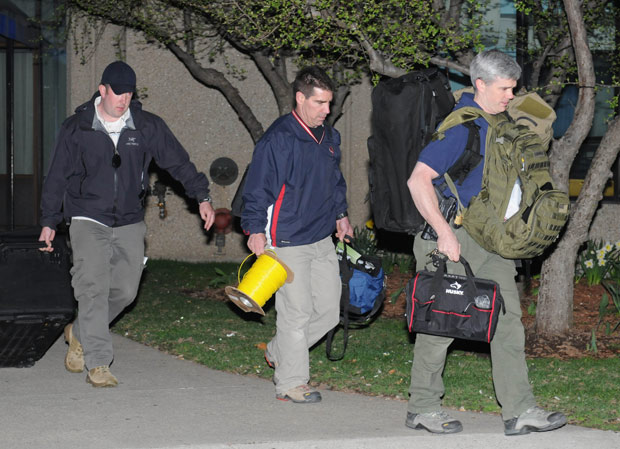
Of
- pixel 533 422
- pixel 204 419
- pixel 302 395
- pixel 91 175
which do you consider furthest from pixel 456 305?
pixel 91 175

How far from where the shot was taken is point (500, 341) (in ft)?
16.6

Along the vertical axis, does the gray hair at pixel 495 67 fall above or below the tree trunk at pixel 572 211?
above

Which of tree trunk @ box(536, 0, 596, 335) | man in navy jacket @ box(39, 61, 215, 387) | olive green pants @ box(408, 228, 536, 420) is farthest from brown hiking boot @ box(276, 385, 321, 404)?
tree trunk @ box(536, 0, 596, 335)

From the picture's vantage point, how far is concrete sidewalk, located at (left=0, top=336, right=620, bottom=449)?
4.91 meters

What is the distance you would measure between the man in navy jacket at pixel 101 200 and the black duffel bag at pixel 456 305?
1.89m

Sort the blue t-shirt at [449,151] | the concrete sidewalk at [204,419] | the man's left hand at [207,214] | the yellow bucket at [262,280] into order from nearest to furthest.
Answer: the blue t-shirt at [449,151] < the concrete sidewalk at [204,419] < the yellow bucket at [262,280] < the man's left hand at [207,214]

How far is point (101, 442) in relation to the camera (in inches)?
193

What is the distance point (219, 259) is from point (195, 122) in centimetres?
191

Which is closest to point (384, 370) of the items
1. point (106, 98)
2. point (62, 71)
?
point (106, 98)

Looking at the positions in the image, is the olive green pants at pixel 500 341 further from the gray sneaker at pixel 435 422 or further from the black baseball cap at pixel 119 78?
the black baseball cap at pixel 119 78

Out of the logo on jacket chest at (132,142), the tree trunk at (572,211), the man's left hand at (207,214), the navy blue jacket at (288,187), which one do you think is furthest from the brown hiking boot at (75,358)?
the tree trunk at (572,211)

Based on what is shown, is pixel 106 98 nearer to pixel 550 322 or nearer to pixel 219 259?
pixel 550 322

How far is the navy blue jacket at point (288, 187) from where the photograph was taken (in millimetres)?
5602

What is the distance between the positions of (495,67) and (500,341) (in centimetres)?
143
